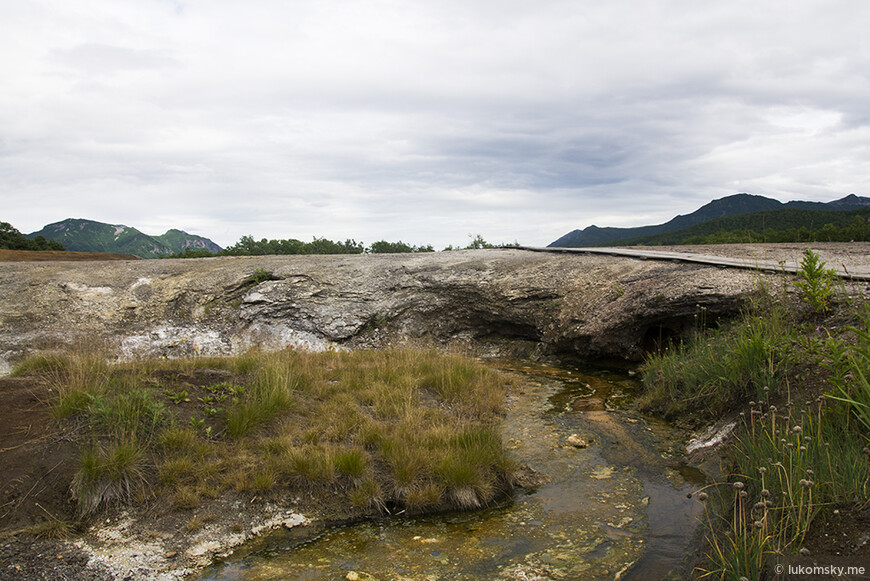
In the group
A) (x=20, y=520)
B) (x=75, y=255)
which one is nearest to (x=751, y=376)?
(x=20, y=520)

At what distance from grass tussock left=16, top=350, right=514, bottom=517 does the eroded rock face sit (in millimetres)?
4915

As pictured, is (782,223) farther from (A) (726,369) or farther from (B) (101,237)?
(B) (101,237)

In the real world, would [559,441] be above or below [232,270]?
below

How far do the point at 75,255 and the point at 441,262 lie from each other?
15878mm

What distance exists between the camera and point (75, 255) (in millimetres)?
20469

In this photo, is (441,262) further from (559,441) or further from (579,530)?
(579,530)

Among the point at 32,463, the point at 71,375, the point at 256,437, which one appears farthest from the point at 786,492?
the point at 71,375

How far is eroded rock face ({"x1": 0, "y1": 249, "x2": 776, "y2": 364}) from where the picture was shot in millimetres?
11203

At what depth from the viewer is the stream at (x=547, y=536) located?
382 centimetres

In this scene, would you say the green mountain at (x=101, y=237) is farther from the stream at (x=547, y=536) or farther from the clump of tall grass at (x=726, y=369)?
the stream at (x=547, y=536)

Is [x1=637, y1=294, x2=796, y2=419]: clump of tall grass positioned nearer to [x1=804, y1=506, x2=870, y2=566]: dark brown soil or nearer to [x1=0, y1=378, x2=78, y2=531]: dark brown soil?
[x1=804, y1=506, x2=870, y2=566]: dark brown soil

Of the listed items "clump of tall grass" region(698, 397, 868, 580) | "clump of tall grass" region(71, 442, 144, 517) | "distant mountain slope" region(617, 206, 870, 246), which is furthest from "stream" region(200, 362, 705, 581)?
"distant mountain slope" region(617, 206, 870, 246)

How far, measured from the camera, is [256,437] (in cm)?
581

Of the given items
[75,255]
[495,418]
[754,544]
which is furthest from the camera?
[75,255]
